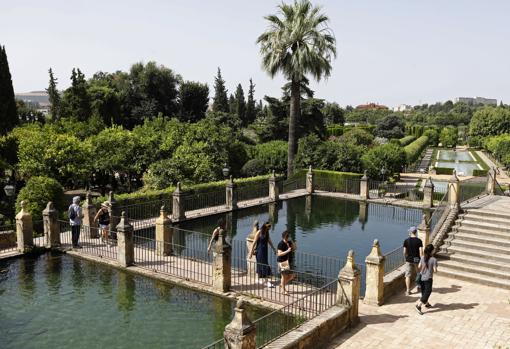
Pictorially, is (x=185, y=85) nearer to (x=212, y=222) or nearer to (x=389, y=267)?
(x=212, y=222)

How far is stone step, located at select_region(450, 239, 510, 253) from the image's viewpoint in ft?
46.0

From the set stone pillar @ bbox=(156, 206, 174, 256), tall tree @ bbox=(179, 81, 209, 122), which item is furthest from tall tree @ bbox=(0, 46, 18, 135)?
stone pillar @ bbox=(156, 206, 174, 256)

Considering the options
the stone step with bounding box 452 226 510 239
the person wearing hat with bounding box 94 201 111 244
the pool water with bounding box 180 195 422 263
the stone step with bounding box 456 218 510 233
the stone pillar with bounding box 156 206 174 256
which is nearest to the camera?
the stone step with bounding box 452 226 510 239

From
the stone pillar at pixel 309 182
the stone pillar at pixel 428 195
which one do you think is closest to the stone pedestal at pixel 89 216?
the stone pillar at pixel 309 182

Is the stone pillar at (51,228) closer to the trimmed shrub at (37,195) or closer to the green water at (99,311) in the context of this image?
the green water at (99,311)

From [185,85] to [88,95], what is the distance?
13.2 metres

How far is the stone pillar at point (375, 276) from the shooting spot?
436 inches

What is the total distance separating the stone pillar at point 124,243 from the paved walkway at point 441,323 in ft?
23.7

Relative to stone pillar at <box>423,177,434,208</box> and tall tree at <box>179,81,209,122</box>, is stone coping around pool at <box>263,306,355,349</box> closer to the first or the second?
stone pillar at <box>423,177,434,208</box>

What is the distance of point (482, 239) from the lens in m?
14.7

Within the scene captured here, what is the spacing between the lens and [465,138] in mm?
99625

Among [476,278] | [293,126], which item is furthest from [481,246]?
[293,126]

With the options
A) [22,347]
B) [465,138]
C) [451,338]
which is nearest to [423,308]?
[451,338]

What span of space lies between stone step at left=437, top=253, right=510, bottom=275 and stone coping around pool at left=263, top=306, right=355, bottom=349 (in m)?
5.88
